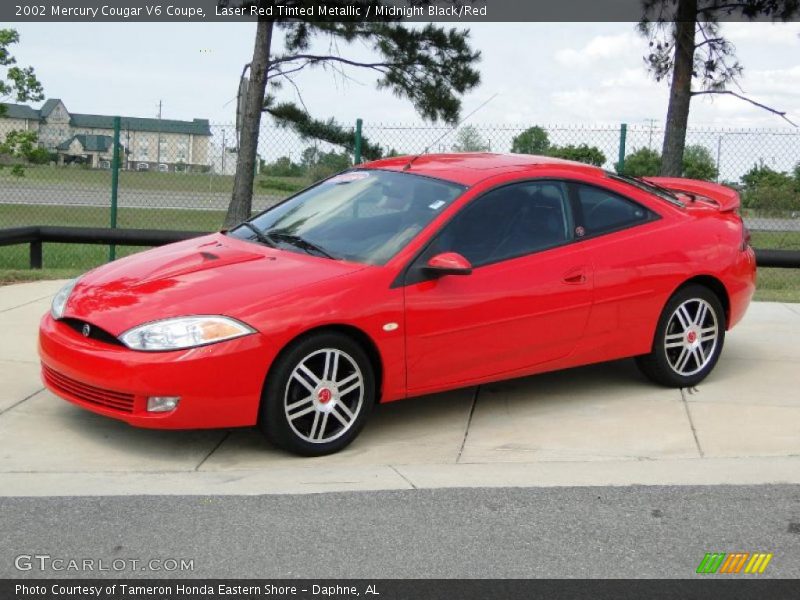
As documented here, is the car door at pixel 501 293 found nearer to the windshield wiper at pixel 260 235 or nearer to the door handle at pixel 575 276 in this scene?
the door handle at pixel 575 276

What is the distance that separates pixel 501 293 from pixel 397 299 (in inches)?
26.6

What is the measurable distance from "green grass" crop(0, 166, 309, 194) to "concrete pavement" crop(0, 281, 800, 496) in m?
7.83

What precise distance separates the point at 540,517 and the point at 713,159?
29.1 feet

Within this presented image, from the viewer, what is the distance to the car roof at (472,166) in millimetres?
6441

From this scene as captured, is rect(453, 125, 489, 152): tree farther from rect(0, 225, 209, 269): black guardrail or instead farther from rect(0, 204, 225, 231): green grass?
rect(0, 204, 225, 231): green grass

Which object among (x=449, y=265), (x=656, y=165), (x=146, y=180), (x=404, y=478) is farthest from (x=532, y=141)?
(x=404, y=478)

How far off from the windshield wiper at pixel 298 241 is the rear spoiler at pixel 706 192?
286 centimetres

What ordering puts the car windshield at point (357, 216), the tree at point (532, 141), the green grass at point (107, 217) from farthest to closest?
1. the green grass at point (107, 217)
2. the tree at point (532, 141)
3. the car windshield at point (357, 216)

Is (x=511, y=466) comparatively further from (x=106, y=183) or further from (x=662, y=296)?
(x=106, y=183)

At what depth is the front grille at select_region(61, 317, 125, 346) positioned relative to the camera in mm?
5363

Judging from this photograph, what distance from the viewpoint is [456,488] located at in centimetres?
506

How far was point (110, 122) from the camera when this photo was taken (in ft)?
47.3

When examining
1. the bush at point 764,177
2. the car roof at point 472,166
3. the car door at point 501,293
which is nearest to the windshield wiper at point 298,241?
the car door at point 501,293

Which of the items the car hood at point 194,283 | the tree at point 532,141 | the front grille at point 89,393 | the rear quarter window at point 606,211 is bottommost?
the front grille at point 89,393
